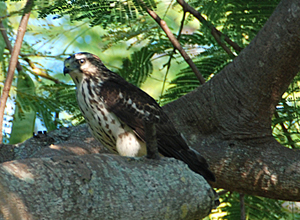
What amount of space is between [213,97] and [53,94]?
1.46m

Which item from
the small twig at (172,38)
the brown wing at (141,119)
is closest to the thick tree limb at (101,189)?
the brown wing at (141,119)

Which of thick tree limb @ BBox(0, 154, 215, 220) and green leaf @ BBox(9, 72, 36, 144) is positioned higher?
green leaf @ BBox(9, 72, 36, 144)

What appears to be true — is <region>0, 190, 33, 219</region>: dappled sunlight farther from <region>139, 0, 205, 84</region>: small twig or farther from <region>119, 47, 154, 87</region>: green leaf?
<region>119, 47, 154, 87</region>: green leaf

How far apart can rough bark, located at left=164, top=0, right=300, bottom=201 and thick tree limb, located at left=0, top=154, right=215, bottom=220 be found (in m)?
1.12

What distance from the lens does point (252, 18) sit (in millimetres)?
3965

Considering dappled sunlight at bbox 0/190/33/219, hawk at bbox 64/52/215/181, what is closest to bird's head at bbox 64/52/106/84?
hawk at bbox 64/52/215/181

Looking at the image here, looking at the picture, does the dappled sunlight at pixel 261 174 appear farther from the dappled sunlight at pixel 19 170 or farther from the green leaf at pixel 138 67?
the dappled sunlight at pixel 19 170

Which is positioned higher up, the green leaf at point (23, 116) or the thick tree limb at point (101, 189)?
the green leaf at point (23, 116)

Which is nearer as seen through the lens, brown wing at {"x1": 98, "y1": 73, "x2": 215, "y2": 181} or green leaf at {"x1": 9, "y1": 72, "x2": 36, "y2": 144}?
brown wing at {"x1": 98, "y1": 73, "x2": 215, "y2": 181}

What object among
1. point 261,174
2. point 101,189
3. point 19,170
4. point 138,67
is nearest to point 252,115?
point 261,174

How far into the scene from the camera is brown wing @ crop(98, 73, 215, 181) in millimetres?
3270

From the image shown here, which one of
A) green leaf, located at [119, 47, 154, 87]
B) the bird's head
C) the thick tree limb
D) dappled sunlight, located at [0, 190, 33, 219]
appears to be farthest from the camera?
green leaf, located at [119, 47, 154, 87]

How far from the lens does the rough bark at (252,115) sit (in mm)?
3221

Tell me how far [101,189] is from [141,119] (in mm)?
1414
